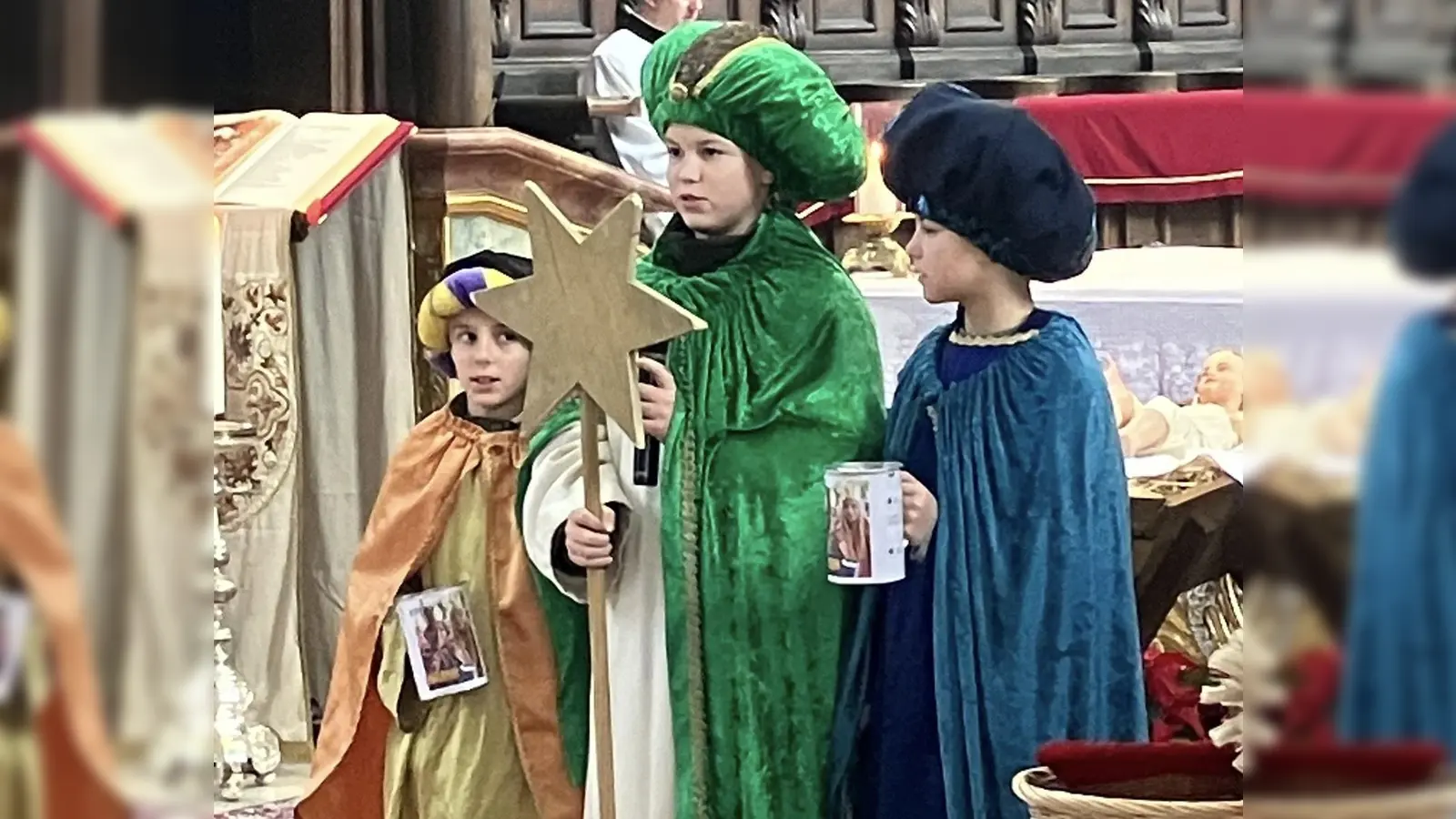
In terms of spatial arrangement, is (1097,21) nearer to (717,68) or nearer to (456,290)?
(456,290)

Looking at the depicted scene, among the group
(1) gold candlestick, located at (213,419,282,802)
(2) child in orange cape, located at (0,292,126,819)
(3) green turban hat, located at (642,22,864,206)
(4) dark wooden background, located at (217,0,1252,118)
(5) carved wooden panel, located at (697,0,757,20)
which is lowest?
(1) gold candlestick, located at (213,419,282,802)

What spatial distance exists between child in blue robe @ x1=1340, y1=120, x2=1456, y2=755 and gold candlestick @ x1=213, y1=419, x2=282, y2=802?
3.64 m

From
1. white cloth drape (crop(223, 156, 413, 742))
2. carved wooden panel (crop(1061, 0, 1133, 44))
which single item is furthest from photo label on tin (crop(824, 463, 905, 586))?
carved wooden panel (crop(1061, 0, 1133, 44))

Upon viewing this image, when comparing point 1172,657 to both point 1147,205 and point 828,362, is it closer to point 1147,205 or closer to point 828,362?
point 828,362

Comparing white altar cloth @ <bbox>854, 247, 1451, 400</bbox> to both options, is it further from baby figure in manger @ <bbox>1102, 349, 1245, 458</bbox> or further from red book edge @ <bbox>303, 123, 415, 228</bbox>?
red book edge @ <bbox>303, 123, 415, 228</bbox>

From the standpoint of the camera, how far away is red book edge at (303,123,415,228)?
4.25 metres

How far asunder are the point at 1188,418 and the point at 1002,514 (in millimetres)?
1500

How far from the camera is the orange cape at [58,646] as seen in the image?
1.87 feet

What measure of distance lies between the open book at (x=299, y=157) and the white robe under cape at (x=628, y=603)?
5.77 feet

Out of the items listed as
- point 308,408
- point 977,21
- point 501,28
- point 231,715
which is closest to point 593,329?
point 231,715

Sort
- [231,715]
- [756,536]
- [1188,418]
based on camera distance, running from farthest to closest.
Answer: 1. [231,715]
2. [1188,418]
3. [756,536]

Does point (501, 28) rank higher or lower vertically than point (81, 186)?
higher

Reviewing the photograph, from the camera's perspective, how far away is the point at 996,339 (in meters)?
2.48

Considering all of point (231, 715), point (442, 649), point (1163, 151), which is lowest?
point (231, 715)
